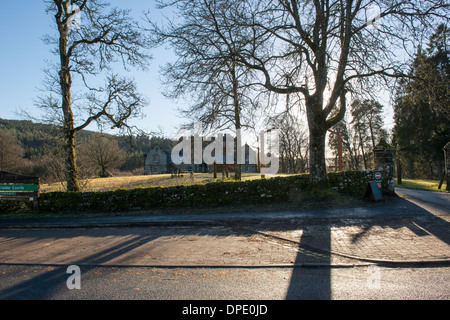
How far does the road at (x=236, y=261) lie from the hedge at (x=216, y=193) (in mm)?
2750

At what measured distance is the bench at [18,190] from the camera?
15016mm

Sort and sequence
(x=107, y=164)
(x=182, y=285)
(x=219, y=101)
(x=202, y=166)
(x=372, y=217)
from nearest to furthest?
1. (x=182, y=285)
2. (x=372, y=217)
3. (x=219, y=101)
4. (x=107, y=164)
5. (x=202, y=166)

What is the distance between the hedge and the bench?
252 cm

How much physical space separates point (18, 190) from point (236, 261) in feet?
47.0

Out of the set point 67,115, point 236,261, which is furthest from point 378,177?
point 67,115

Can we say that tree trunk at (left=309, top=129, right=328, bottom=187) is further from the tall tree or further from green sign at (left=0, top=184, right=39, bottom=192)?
green sign at (left=0, top=184, right=39, bottom=192)

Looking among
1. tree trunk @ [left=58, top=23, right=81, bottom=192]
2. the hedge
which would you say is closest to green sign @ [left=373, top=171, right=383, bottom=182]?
the hedge

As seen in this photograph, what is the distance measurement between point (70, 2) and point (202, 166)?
163 ft

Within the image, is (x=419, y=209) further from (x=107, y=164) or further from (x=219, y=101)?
(x=107, y=164)

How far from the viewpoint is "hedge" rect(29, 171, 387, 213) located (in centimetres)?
1312

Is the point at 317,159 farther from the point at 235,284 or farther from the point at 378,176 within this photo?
the point at 235,284

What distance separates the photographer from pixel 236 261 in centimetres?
608
